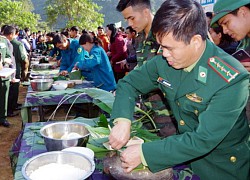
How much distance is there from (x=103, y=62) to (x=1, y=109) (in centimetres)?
201

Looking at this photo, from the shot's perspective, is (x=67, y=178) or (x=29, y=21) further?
(x=29, y=21)

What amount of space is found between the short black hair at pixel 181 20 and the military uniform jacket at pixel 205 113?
6.0 inches

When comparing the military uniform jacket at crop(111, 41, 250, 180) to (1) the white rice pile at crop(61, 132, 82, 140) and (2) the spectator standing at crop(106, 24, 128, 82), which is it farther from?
(2) the spectator standing at crop(106, 24, 128, 82)

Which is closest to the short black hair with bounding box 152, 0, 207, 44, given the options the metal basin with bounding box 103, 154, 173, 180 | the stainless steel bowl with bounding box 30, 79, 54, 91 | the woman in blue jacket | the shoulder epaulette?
the shoulder epaulette

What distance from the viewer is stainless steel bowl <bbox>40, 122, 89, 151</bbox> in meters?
1.42

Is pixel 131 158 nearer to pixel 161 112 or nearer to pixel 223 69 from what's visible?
pixel 223 69

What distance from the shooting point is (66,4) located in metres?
24.9

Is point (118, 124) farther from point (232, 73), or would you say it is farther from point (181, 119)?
point (232, 73)

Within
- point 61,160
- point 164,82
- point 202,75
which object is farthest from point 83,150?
point 202,75

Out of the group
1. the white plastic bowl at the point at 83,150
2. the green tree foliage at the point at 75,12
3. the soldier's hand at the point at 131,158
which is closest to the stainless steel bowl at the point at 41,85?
the white plastic bowl at the point at 83,150

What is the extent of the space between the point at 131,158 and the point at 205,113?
13.0 inches

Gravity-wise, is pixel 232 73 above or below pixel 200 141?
above

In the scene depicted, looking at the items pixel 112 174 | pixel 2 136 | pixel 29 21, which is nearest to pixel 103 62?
pixel 2 136

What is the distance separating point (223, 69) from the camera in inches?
44.0
